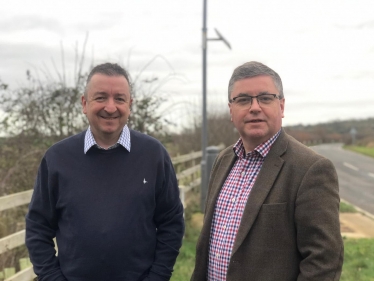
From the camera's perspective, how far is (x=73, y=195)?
9.20 ft

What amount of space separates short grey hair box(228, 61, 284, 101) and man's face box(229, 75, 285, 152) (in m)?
0.02

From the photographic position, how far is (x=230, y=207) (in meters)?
2.62

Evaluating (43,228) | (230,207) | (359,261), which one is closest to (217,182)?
(230,207)

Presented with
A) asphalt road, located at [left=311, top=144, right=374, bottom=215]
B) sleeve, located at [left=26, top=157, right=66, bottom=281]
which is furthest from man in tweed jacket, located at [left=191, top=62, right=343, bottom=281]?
asphalt road, located at [left=311, top=144, right=374, bottom=215]

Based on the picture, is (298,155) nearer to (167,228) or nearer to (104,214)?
(167,228)

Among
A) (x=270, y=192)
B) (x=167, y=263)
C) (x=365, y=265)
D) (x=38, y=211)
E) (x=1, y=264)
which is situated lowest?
(x=365, y=265)

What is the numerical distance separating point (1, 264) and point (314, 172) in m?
3.56

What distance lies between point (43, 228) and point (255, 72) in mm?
1478

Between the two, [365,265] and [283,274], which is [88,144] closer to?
[283,274]

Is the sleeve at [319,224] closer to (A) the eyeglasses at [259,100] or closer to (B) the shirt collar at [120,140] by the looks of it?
(A) the eyeglasses at [259,100]

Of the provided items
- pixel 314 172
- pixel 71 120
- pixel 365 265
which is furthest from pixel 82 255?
pixel 365 265

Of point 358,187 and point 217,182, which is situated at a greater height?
point 217,182

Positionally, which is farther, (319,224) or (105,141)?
(105,141)

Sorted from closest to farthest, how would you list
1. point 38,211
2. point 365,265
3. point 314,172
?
point 314,172
point 38,211
point 365,265
